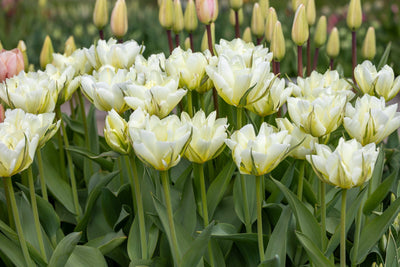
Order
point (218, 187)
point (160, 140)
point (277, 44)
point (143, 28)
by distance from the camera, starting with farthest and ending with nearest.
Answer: point (143, 28)
point (277, 44)
point (218, 187)
point (160, 140)

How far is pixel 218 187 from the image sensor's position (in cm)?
116

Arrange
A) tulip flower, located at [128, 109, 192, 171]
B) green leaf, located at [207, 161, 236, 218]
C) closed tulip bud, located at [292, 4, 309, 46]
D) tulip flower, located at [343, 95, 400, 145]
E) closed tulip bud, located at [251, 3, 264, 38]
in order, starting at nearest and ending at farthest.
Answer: tulip flower, located at [128, 109, 192, 171] → tulip flower, located at [343, 95, 400, 145] → green leaf, located at [207, 161, 236, 218] → closed tulip bud, located at [292, 4, 309, 46] → closed tulip bud, located at [251, 3, 264, 38]

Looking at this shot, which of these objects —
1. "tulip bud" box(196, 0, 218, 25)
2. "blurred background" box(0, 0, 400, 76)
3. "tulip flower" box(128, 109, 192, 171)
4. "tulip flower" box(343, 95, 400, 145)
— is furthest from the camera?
"blurred background" box(0, 0, 400, 76)

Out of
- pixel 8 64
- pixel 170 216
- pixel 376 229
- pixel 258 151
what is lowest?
pixel 376 229

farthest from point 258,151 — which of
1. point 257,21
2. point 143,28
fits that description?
point 143,28

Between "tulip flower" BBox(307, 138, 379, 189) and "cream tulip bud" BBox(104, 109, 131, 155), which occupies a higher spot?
"cream tulip bud" BBox(104, 109, 131, 155)

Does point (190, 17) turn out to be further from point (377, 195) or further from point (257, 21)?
point (377, 195)

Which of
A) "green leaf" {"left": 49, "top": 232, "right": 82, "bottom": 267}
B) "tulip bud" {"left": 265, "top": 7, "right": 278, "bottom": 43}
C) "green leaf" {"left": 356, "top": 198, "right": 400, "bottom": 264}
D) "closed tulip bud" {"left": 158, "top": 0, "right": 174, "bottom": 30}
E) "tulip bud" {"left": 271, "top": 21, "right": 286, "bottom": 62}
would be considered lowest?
"green leaf" {"left": 356, "top": 198, "right": 400, "bottom": 264}

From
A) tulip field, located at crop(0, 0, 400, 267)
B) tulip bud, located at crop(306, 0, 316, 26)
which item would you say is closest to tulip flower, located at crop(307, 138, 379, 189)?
tulip field, located at crop(0, 0, 400, 267)

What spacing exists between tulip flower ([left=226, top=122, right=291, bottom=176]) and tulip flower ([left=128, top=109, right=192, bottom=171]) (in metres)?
0.09

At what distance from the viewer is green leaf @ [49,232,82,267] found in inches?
38.9

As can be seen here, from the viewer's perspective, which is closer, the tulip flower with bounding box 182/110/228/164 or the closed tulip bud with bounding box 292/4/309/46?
the tulip flower with bounding box 182/110/228/164

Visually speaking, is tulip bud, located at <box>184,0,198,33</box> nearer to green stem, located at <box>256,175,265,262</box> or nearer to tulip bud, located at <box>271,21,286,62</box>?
tulip bud, located at <box>271,21,286,62</box>

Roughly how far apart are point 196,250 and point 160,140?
0.22 m
